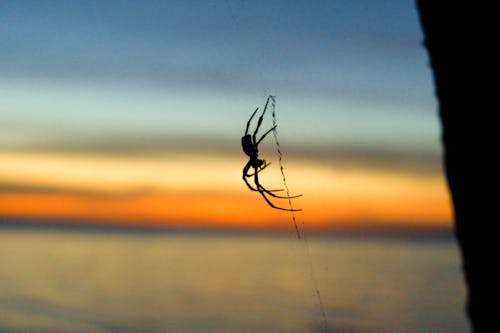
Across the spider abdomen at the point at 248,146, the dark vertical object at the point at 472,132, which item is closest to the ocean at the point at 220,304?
the spider abdomen at the point at 248,146

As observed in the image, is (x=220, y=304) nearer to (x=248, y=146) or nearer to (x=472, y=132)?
(x=248, y=146)

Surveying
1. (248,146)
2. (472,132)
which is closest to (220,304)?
(248,146)

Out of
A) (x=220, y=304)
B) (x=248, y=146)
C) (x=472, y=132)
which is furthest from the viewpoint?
(x=220, y=304)

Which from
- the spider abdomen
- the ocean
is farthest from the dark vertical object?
the ocean

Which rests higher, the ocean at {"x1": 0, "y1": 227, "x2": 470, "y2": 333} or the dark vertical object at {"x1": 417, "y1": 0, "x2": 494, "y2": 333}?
the dark vertical object at {"x1": 417, "y1": 0, "x2": 494, "y2": 333}

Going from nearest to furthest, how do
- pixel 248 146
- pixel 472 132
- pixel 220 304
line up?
pixel 472 132 < pixel 248 146 < pixel 220 304

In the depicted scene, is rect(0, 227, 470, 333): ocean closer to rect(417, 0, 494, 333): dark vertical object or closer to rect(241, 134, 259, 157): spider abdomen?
rect(241, 134, 259, 157): spider abdomen

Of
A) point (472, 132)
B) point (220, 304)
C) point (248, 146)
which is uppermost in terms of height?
point (248, 146)

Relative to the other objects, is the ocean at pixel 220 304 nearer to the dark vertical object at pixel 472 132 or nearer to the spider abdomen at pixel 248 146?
the spider abdomen at pixel 248 146

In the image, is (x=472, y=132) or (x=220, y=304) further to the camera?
(x=220, y=304)

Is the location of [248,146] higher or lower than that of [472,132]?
higher
